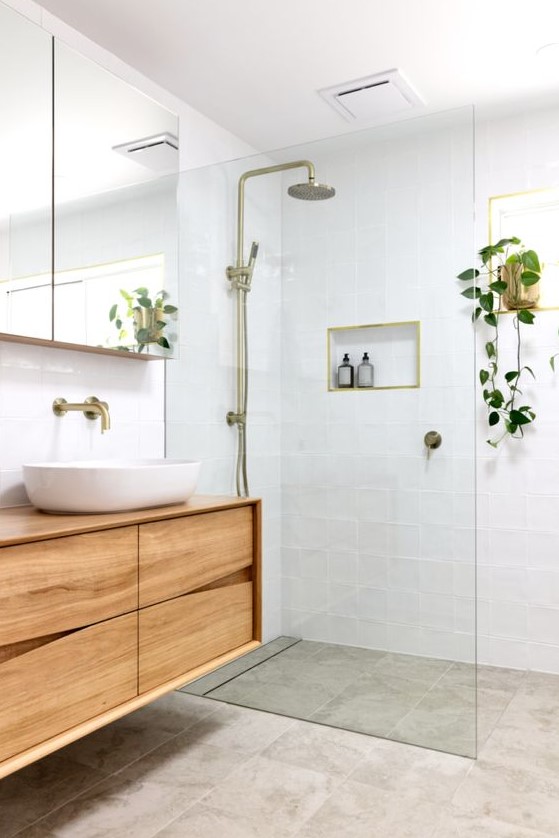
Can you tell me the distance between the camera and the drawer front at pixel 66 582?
1558 mm

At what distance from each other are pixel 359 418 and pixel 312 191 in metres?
0.84

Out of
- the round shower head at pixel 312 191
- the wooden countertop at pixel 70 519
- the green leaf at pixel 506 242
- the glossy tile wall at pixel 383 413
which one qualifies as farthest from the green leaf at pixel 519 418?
the wooden countertop at pixel 70 519

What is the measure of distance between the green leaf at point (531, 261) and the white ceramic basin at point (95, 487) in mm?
1932

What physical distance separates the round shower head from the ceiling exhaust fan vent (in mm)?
536

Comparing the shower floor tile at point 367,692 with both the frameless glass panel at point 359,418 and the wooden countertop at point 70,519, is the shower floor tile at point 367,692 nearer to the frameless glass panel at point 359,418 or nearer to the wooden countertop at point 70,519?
the frameless glass panel at point 359,418

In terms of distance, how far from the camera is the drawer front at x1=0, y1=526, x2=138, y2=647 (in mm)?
1558

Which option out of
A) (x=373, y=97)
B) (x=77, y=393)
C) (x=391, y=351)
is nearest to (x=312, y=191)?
(x=391, y=351)

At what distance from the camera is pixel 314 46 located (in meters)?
2.59

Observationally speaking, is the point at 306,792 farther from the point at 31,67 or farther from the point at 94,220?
the point at 31,67

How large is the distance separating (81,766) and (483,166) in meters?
2.95

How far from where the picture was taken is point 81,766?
2.16 metres

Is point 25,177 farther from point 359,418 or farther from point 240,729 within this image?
point 240,729

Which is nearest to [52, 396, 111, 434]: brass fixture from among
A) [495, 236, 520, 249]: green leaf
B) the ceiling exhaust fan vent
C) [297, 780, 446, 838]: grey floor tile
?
the ceiling exhaust fan vent

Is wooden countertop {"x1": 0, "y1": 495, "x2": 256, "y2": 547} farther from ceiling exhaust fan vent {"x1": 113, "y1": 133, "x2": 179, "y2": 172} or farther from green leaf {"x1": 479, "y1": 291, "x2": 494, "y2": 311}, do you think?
green leaf {"x1": 479, "y1": 291, "x2": 494, "y2": 311}
